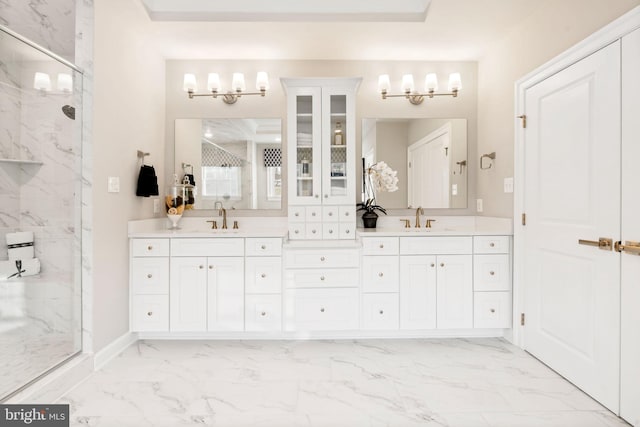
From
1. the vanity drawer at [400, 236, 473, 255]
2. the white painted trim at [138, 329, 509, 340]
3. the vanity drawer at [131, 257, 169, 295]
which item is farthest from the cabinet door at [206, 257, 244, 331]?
the vanity drawer at [400, 236, 473, 255]

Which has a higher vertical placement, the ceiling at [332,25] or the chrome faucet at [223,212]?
the ceiling at [332,25]

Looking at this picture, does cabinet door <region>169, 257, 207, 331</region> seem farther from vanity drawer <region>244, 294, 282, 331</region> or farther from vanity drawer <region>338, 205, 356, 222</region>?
vanity drawer <region>338, 205, 356, 222</region>

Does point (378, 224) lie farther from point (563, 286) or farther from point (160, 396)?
point (160, 396)

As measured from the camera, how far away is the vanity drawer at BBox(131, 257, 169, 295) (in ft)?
8.74

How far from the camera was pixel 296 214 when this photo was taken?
299 centimetres

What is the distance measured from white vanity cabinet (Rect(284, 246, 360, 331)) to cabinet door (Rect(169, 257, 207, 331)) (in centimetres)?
66

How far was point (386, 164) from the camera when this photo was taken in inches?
127

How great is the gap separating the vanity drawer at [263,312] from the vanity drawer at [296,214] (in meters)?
0.68

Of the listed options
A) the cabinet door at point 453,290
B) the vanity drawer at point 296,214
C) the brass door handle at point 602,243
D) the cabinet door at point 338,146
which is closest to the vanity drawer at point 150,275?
the vanity drawer at point 296,214

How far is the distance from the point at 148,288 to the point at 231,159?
138cm

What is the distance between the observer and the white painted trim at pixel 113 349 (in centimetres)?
229

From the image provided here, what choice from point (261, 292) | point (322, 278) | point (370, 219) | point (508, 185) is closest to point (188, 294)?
point (261, 292)

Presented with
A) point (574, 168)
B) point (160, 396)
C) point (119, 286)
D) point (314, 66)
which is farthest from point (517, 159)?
point (119, 286)

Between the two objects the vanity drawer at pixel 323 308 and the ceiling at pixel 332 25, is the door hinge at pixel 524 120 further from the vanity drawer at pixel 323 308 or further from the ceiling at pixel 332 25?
the vanity drawer at pixel 323 308
